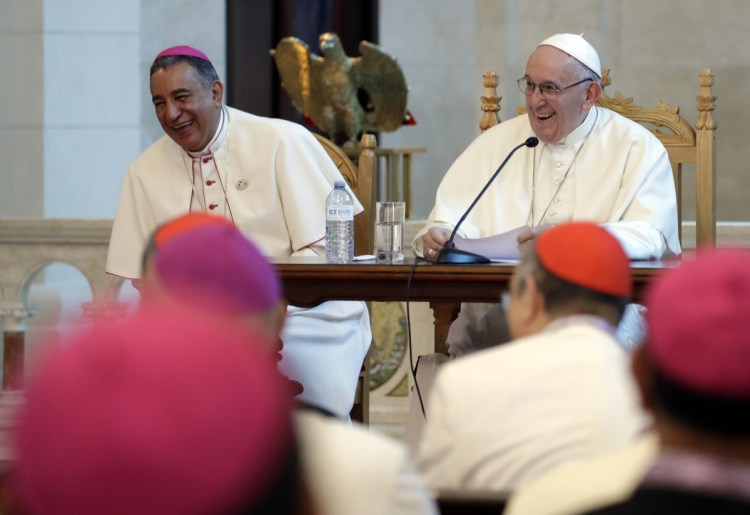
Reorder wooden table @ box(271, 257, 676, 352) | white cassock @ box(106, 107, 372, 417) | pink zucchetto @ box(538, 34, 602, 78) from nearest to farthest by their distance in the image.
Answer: wooden table @ box(271, 257, 676, 352)
white cassock @ box(106, 107, 372, 417)
pink zucchetto @ box(538, 34, 602, 78)

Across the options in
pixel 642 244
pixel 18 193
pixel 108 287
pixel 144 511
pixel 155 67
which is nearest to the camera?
pixel 144 511

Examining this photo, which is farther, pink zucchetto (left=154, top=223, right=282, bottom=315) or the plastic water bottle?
the plastic water bottle

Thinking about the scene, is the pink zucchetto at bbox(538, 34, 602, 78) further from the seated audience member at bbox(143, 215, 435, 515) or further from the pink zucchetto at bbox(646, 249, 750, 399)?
the pink zucchetto at bbox(646, 249, 750, 399)

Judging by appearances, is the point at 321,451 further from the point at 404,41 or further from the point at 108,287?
the point at 404,41

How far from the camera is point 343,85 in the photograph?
9.43m

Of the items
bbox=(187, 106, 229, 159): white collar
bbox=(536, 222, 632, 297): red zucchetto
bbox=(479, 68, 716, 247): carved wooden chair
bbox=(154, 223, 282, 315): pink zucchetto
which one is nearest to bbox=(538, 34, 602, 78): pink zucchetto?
bbox=(479, 68, 716, 247): carved wooden chair

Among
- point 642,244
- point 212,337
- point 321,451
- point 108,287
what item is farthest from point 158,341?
point 108,287

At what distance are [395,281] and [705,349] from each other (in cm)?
262

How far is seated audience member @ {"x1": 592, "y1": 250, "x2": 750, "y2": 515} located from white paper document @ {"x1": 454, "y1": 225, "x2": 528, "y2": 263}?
2711mm

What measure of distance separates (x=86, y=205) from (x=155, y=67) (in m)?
4.25

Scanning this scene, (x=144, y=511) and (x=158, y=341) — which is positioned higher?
(x=158, y=341)

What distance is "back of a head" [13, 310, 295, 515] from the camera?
3.61ft

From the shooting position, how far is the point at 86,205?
906 centimetres

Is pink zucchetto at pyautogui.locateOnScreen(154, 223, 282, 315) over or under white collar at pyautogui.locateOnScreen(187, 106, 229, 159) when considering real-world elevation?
under
